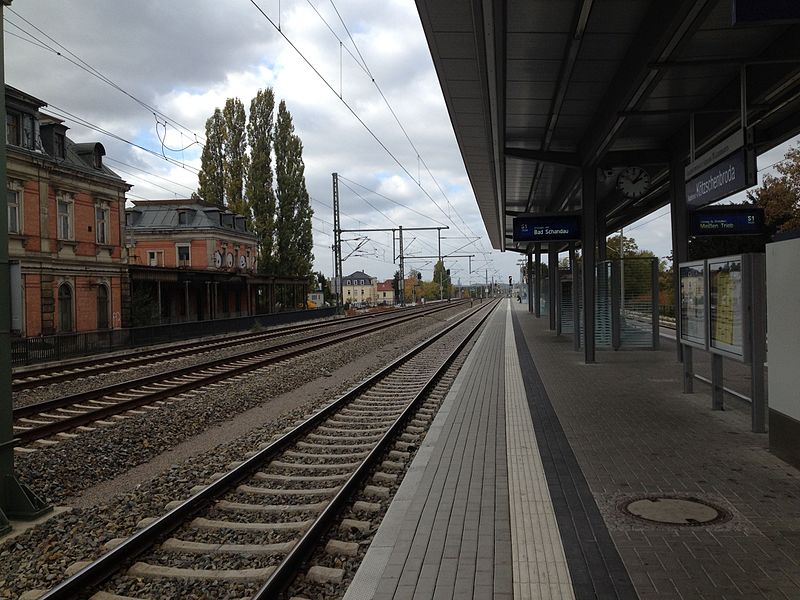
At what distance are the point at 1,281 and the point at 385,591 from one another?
174 inches

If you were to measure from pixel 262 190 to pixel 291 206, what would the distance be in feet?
Answer: 8.20

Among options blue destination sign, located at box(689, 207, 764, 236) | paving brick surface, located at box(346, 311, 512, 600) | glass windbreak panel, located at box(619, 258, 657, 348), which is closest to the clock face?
blue destination sign, located at box(689, 207, 764, 236)

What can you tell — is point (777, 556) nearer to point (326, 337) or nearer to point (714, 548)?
point (714, 548)

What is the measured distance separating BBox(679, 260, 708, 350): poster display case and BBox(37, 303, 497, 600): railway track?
13.6 ft

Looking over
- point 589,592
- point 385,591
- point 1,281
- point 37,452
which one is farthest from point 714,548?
point 37,452

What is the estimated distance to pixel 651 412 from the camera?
9258 mm

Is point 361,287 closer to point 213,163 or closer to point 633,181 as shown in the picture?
point 213,163

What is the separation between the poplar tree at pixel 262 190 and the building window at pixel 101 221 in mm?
19635

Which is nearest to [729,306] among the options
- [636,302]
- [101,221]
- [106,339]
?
[636,302]

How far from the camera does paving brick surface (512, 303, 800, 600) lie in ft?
13.2

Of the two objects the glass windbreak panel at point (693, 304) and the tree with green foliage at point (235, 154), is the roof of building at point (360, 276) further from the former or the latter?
the glass windbreak panel at point (693, 304)

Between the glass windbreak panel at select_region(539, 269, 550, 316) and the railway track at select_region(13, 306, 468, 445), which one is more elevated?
the glass windbreak panel at select_region(539, 269, 550, 316)

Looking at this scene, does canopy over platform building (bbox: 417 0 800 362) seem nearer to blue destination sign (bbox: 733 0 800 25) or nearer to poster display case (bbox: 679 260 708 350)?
blue destination sign (bbox: 733 0 800 25)

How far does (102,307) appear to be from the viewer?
98.4 ft
